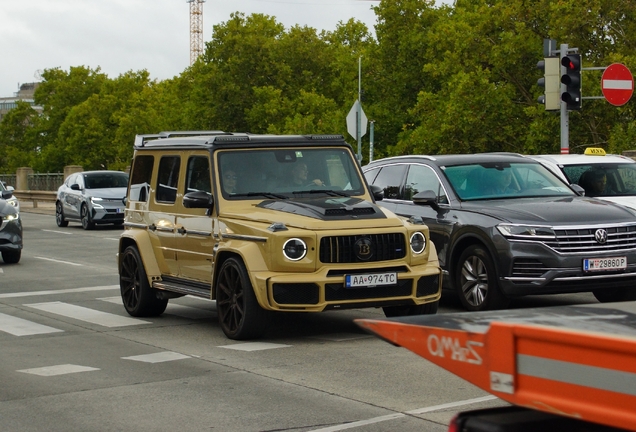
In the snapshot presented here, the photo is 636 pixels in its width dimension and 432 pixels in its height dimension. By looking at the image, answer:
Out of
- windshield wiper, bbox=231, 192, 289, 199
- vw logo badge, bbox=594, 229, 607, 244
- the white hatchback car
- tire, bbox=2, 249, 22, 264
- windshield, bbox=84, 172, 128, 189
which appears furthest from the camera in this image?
windshield, bbox=84, 172, 128, 189

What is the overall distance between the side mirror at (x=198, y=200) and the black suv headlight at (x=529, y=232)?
2.89m

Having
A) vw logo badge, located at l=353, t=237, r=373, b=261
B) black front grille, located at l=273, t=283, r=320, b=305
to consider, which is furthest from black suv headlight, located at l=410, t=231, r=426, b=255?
black front grille, located at l=273, t=283, r=320, b=305

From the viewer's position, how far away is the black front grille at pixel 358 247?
32.2 feet

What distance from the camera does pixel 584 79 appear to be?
37.0m

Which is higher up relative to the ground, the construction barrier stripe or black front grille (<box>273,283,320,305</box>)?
the construction barrier stripe

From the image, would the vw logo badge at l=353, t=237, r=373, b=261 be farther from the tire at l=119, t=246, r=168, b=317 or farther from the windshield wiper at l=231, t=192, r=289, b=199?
the tire at l=119, t=246, r=168, b=317

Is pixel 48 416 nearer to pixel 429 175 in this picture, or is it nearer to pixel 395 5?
pixel 429 175

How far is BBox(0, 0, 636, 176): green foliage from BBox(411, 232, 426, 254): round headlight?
21.0 meters

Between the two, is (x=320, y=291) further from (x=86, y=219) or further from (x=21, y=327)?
(x=86, y=219)

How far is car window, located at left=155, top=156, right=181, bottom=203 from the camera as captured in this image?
11680mm

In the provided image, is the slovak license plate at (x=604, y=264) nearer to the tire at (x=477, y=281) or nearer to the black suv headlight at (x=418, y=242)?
the tire at (x=477, y=281)

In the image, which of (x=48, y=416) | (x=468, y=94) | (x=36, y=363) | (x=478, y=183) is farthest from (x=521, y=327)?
(x=468, y=94)

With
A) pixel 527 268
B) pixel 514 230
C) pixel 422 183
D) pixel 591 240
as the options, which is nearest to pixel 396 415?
pixel 527 268

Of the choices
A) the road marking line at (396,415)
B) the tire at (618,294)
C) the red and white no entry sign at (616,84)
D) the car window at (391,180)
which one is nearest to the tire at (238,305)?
the road marking line at (396,415)
